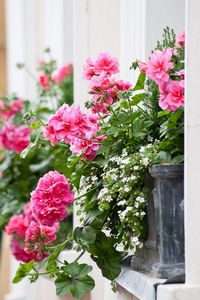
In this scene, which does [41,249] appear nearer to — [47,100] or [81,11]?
[81,11]

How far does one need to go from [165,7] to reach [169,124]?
749 millimetres

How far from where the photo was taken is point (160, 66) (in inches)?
113

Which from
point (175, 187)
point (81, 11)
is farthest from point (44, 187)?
point (81, 11)

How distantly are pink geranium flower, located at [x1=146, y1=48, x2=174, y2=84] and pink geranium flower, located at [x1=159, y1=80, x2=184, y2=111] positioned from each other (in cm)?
2

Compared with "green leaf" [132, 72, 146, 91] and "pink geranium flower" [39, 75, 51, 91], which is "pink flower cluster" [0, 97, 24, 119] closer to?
"pink geranium flower" [39, 75, 51, 91]

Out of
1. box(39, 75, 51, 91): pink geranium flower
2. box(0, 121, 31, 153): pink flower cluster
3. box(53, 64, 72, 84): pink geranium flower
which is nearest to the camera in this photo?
box(0, 121, 31, 153): pink flower cluster

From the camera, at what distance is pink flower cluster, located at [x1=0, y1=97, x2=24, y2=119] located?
4992 mm

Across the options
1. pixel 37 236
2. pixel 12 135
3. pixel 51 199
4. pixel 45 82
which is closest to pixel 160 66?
pixel 51 199

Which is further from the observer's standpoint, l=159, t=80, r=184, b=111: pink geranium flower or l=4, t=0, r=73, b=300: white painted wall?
l=4, t=0, r=73, b=300: white painted wall

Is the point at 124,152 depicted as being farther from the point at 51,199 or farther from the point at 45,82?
the point at 45,82

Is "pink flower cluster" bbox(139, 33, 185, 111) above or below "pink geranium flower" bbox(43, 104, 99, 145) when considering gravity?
above

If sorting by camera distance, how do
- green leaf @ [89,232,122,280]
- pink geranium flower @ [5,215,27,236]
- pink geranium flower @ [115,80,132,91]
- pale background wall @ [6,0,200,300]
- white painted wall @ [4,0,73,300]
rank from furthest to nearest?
white painted wall @ [4,0,73,300] → pink geranium flower @ [5,215,27,236] → pink geranium flower @ [115,80,132,91] → green leaf @ [89,232,122,280] → pale background wall @ [6,0,200,300]

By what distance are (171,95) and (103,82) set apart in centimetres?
31

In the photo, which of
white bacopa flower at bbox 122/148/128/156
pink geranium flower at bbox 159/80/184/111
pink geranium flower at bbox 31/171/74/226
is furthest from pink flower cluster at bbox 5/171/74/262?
pink geranium flower at bbox 159/80/184/111
